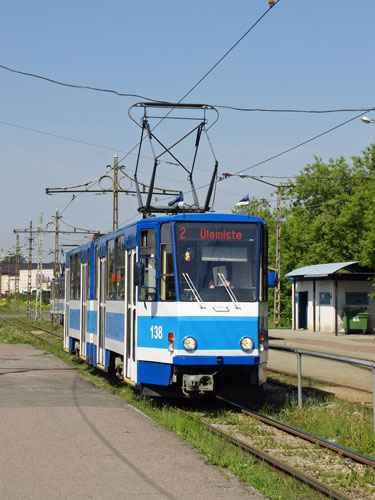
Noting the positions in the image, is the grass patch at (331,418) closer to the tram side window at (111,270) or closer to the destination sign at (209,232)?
the destination sign at (209,232)

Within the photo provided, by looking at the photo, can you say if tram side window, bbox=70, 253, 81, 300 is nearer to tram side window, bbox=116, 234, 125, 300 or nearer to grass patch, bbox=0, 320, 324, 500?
grass patch, bbox=0, 320, 324, 500

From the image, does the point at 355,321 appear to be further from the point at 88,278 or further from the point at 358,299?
the point at 88,278

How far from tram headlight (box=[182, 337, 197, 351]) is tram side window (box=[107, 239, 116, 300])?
3498mm

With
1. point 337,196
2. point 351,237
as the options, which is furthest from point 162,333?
point 337,196

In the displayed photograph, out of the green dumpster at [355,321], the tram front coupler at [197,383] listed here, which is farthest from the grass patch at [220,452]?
the green dumpster at [355,321]

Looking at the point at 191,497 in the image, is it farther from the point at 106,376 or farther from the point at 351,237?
the point at 351,237

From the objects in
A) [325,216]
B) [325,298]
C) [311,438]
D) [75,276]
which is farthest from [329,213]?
[311,438]

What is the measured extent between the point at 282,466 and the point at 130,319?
5.60 metres

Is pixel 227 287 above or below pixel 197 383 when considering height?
above

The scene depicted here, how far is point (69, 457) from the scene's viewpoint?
8500mm

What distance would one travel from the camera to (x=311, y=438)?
9633 millimetres

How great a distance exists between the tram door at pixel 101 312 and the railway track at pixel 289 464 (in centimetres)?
458

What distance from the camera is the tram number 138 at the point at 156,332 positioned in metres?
11.9

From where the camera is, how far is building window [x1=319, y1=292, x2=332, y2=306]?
42088 millimetres
